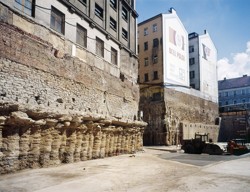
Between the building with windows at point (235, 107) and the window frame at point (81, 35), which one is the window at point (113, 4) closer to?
the window frame at point (81, 35)

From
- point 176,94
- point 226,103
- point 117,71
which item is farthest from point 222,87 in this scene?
point 117,71

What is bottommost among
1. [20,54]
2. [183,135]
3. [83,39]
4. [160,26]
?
[183,135]

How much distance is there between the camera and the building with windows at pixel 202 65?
131 feet

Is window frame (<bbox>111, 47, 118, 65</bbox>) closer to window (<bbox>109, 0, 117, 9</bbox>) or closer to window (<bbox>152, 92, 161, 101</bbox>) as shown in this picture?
window (<bbox>109, 0, 117, 9</bbox>)

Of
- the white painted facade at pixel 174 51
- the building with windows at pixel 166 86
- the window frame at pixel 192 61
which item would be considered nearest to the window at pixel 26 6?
the building with windows at pixel 166 86

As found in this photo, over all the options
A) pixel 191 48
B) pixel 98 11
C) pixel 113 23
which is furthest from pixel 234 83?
pixel 98 11

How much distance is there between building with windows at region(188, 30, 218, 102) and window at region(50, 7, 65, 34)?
2887 cm

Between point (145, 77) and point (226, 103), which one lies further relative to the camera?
point (226, 103)

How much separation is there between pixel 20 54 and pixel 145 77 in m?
23.9

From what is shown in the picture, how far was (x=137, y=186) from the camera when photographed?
24.2 feet

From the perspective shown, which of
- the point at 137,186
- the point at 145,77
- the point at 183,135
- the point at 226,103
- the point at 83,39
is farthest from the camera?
the point at 226,103

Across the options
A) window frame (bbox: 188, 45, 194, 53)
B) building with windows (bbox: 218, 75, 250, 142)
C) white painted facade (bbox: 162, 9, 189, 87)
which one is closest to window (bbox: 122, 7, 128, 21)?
white painted facade (bbox: 162, 9, 189, 87)

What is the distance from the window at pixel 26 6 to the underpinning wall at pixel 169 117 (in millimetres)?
20613

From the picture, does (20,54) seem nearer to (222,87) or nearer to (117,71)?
(117,71)
